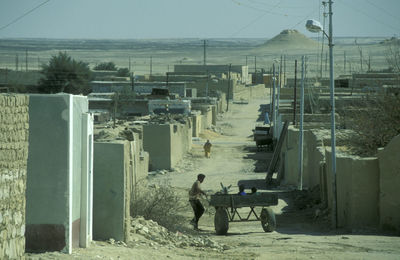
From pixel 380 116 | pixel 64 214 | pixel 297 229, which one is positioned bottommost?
pixel 297 229

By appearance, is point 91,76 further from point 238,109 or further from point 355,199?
point 355,199

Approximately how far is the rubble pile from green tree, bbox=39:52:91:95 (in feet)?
183

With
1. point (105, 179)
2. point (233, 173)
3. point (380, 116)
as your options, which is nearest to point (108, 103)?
point (233, 173)

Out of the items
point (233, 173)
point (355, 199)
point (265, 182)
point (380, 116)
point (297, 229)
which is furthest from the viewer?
point (233, 173)

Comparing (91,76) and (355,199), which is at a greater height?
(91,76)

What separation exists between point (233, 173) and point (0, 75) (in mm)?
42690

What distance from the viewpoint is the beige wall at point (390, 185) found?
1495 centimetres

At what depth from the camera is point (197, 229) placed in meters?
16.1

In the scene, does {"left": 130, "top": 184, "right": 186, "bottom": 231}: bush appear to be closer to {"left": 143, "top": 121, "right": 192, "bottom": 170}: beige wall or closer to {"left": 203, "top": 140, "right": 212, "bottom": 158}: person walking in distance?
{"left": 143, "top": 121, "right": 192, "bottom": 170}: beige wall

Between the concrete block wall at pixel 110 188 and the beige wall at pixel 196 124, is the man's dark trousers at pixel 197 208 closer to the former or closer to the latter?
the concrete block wall at pixel 110 188

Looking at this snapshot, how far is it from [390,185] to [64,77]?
6371 centimetres

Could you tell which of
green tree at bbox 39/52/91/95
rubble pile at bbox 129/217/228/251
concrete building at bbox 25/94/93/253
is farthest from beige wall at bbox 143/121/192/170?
green tree at bbox 39/52/91/95

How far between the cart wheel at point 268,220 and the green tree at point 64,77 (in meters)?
54.3

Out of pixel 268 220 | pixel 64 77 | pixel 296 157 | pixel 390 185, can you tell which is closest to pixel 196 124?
pixel 296 157
